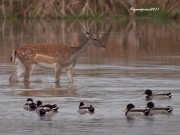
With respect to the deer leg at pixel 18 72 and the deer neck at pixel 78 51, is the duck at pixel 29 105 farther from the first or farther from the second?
the deer neck at pixel 78 51

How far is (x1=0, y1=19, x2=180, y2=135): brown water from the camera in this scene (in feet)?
42.1

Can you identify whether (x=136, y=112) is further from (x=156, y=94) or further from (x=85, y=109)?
(x=156, y=94)

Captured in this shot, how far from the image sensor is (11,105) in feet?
49.7

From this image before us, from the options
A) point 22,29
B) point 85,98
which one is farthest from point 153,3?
point 85,98

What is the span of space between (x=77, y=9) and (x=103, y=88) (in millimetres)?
35058

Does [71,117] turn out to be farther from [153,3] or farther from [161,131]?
[153,3]

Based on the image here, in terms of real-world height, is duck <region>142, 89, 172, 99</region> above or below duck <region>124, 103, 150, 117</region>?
above

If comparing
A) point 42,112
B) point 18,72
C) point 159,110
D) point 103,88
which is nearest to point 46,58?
point 18,72

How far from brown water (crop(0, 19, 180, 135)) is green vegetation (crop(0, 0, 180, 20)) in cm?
1571

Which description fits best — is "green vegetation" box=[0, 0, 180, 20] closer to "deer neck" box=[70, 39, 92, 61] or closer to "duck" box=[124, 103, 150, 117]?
"deer neck" box=[70, 39, 92, 61]

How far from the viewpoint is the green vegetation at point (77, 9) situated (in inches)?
2004

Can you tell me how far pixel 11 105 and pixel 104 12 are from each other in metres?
38.0

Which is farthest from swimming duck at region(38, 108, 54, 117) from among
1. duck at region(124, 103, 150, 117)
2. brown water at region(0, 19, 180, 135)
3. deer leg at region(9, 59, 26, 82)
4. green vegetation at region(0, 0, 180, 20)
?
green vegetation at region(0, 0, 180, 20)

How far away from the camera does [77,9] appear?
5244 cm
